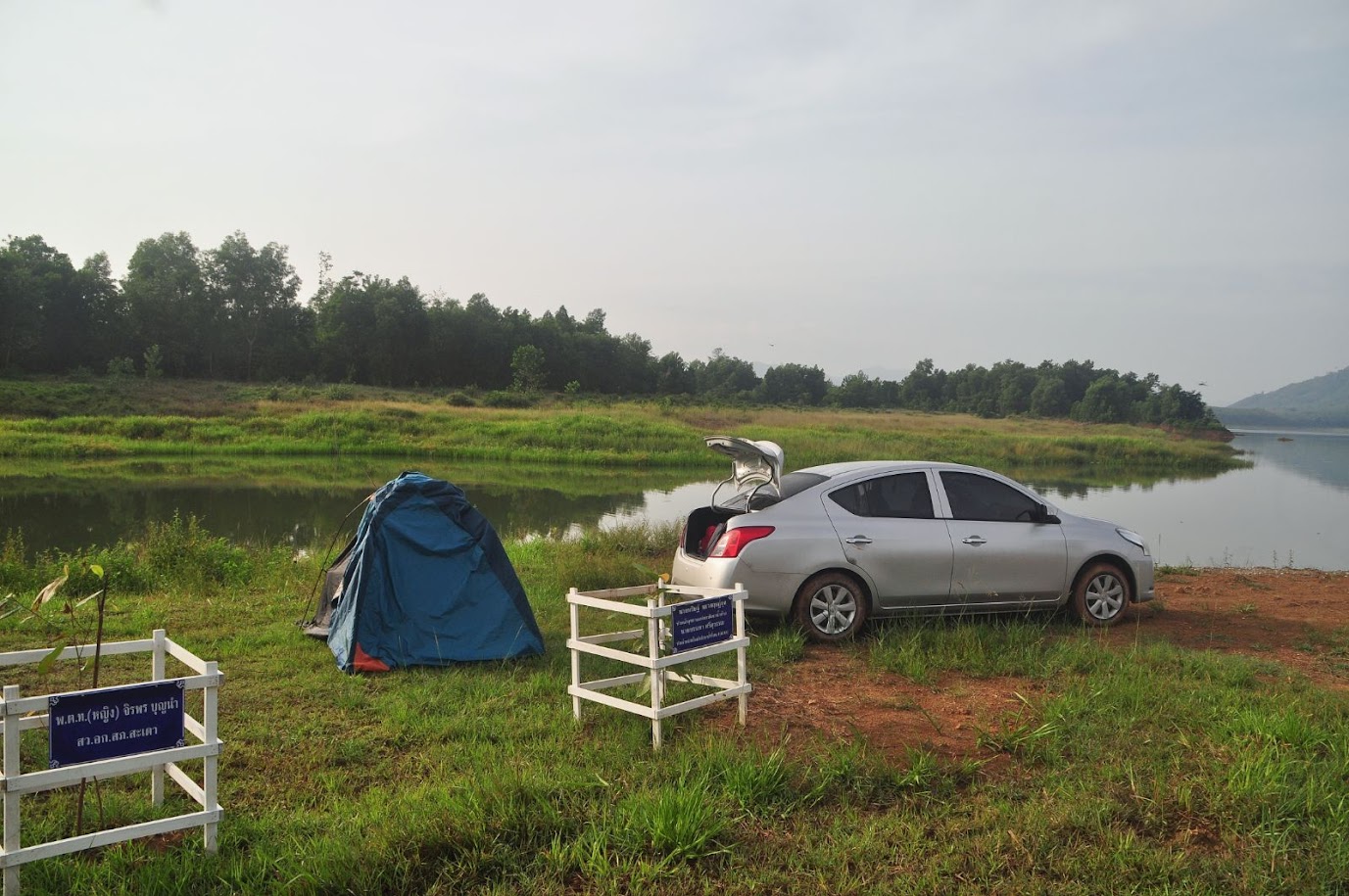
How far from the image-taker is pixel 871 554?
789cm

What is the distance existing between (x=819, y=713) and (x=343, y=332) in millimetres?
67664

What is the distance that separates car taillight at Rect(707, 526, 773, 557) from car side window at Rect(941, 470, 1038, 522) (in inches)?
74.6

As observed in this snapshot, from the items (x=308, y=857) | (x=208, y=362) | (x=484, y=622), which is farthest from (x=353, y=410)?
(x=308, y=857)

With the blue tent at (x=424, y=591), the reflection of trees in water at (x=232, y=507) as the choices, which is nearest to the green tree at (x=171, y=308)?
the reflection of trees in water at (x=232, y=507)

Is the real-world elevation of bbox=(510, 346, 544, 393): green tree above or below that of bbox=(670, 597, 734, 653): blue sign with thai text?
above

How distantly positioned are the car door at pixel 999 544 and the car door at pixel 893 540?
162 millimetres

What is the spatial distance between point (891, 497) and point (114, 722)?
6.26 metres

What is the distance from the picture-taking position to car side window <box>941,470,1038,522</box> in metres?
8.44

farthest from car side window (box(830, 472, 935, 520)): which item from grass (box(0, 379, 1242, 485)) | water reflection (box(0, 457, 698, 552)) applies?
grass (box(0, 379, 1242, 485))

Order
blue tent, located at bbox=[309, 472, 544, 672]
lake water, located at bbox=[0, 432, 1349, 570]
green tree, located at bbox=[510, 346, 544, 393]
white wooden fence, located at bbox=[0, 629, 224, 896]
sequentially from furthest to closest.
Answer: green tree, located at bbox=[510, 346, 544, 393] < lake water, located at bbox=[0, 432, 1349, 570] < blue tent, located at bbox=[309, 472, 544, 672] < white wooden fence, located at bbox=[0, 629, 224, 896]

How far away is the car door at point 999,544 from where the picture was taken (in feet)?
26.9

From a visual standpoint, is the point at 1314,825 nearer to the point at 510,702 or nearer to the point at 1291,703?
the point at 1291,703

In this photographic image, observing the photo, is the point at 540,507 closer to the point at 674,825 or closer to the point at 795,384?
the point at 674,825

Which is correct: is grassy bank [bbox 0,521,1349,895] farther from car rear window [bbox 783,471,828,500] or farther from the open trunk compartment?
car rear window [bbox 783,471,828,500]
